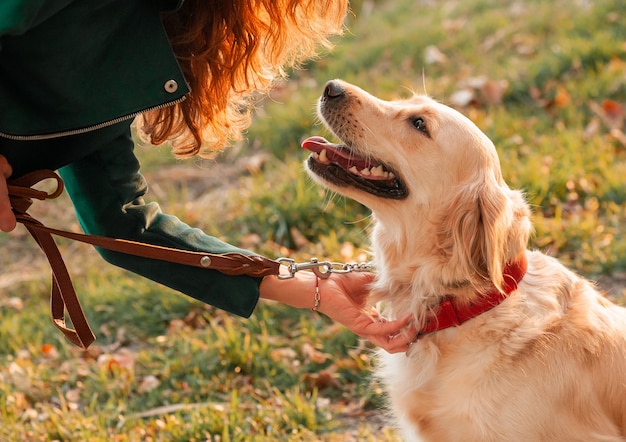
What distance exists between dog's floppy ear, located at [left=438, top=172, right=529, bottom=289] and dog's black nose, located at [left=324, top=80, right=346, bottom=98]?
529 millimetres

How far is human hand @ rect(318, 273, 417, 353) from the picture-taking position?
254 cm

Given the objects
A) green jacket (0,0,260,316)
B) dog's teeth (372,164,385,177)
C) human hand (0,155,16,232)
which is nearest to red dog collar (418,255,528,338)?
dog's teeth (372,164,385,177)

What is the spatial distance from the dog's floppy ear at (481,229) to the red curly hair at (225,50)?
710 mm

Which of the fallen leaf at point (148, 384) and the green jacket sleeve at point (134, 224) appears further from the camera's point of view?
the fallen leaf at point (148, 384)

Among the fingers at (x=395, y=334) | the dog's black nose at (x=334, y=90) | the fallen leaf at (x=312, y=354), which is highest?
the dog's black nose at (x=334, y=90)

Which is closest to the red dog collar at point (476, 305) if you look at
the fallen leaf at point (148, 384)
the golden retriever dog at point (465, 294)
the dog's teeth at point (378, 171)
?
the golden retriever dog at point (465, 294)

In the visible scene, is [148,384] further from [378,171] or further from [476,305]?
[476,305]

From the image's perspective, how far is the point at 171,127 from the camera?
2643mm

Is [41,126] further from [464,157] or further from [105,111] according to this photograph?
[464,157]

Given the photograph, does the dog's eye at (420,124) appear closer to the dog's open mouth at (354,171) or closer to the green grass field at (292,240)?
the dog's open mouth at (354,171)

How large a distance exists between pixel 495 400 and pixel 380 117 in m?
0.98

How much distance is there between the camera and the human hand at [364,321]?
254 cm

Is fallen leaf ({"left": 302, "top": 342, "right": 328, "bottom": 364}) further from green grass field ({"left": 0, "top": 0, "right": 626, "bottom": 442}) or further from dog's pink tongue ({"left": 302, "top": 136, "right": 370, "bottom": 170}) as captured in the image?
dog's pink tongue ({"left": 302, "top": 136, "right": 370, "bottom": 170})

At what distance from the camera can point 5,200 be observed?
7.18ft
